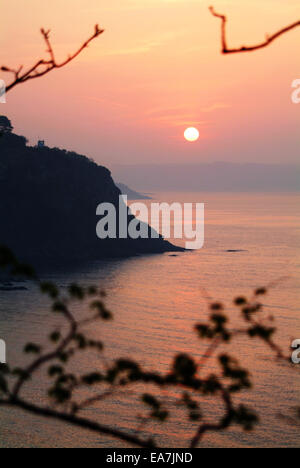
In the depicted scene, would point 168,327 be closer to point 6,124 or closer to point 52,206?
point 52,206

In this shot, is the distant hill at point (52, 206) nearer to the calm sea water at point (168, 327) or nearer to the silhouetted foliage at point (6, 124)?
the silhouetted foliage at point (6, 124)

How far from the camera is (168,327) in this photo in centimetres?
5978

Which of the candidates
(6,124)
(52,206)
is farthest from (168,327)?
(6,124)

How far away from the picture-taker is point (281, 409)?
128 feet

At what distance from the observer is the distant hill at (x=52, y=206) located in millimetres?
105375

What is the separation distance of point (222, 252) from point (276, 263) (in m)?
14.7

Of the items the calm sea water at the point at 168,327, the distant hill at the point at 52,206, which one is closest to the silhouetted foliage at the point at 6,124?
the distant hill at the point at 52,206

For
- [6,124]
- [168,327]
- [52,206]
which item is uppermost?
[6,124]

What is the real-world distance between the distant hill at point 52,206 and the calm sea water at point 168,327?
294 inches

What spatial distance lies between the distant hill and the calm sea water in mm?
7474

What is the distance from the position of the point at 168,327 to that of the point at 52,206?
185 ft

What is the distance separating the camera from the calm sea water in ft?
119

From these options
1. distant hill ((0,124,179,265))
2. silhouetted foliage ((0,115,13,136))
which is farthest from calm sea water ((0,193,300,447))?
silhouetted foliage ((0,115,13,136))
